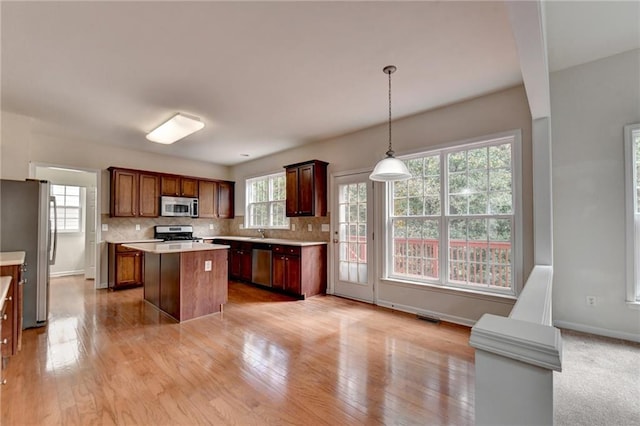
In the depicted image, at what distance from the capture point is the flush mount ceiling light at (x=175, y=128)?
388cm

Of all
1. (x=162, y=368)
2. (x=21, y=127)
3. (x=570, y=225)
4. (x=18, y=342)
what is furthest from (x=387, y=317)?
(x=21, y=127)

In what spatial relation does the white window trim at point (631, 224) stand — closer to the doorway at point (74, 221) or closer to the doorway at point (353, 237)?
the doorway at point (353, 237)

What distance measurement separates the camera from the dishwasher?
5184 mm

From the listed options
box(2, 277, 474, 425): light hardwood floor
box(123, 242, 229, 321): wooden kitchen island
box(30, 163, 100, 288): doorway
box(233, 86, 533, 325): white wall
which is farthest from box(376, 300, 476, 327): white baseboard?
box(30, 163, 100, 288): doorway

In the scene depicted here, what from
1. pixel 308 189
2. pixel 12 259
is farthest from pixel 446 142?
pixel 12 259

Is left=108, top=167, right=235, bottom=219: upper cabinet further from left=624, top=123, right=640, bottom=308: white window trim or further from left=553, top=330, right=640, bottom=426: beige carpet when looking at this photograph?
left=624, top=123, right=640, bottom=308: white window trim

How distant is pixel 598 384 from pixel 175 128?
521 centimetres

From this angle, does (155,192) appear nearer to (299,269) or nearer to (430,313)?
(299,269)

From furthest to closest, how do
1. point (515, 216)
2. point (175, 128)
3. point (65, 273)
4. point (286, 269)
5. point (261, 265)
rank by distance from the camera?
point (65, 273) < point (261, 265) < point (286, 269) < point (175, 128) < point (515, 216)

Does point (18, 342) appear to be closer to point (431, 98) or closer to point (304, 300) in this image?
point (304, 300)

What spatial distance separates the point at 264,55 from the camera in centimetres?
254

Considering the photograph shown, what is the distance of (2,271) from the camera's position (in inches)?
95.2

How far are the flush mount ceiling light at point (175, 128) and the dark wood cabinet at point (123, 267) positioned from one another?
7.11 feet

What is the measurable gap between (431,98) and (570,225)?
2107 mm
